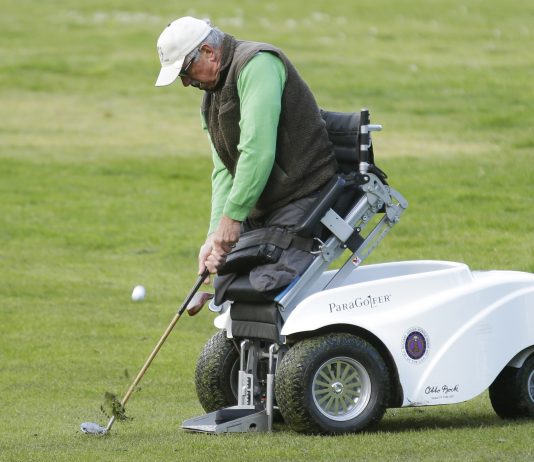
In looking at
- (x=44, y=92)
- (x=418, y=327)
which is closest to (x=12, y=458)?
(x=418, y=327)

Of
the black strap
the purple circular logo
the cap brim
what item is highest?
the cap brim

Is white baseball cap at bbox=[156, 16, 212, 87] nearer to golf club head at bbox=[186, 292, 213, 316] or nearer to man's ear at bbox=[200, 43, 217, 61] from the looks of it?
man's ear at bbox=[200, 43, 217, 61]

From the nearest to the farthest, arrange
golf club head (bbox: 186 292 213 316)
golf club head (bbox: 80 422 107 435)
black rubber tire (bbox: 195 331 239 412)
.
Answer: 1. golf club head (bbox: 80 422 107 435)
2. golf club head (bbox: 186 292 213 316)
3. black rubber tire (bbox: 195 331 239 412)

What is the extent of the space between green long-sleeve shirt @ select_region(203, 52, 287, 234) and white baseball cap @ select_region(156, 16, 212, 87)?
0.33 m

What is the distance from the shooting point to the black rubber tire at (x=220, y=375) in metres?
8.98

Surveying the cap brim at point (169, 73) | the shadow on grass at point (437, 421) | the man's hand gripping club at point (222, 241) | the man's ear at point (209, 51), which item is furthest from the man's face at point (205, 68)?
the shadow on grass at point (437, 421)

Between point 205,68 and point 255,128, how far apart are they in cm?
51

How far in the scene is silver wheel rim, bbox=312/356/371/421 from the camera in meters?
8.18

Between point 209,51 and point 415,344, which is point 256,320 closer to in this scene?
point 415,344

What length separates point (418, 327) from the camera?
8305 mm

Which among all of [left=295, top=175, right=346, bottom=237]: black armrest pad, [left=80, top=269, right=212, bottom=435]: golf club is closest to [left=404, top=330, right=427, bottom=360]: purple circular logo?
[left=295, top=175, right=346, bottom=237]: black armrest pad

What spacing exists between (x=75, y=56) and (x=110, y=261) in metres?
19.2

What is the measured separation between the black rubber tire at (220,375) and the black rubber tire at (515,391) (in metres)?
1.60

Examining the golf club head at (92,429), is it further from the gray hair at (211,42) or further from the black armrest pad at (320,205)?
the gray hair at (211,42)
